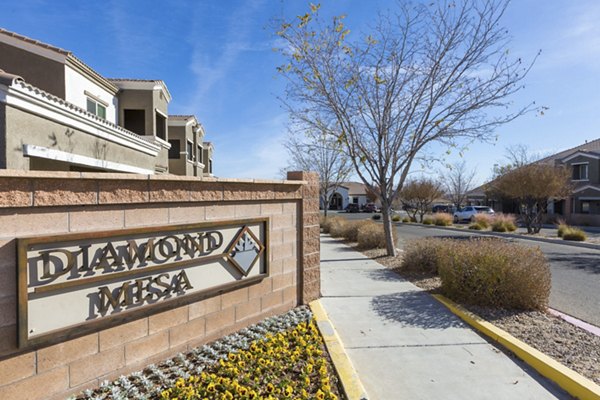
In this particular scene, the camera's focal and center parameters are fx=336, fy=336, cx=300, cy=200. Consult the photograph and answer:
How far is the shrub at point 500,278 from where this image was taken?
5402 mm

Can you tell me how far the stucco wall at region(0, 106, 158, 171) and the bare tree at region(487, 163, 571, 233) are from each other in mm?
22803

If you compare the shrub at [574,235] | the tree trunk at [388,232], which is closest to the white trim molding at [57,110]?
the tree trunk at [388,232]

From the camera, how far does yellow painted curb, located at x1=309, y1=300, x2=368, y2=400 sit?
3119 millimetres

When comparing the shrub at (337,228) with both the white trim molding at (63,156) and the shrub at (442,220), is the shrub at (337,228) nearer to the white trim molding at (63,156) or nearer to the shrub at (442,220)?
the white trim molding at (63,156)

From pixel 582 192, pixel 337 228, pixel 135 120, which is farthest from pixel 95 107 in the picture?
pixel 582 192

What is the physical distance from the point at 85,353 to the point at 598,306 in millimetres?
8239

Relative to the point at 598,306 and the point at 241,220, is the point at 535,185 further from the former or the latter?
the point at 241,220

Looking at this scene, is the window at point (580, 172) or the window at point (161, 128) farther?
the window at point (580, 172)

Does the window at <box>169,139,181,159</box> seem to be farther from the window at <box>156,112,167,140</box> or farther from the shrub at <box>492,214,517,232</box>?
the shrub at <box>492,214,517,232</box>

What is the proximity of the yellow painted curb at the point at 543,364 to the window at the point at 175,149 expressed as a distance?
23200 mm

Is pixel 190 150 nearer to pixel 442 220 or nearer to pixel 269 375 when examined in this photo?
pixel 442 220

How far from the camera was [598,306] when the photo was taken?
6.31m

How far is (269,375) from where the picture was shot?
3295 millimetres

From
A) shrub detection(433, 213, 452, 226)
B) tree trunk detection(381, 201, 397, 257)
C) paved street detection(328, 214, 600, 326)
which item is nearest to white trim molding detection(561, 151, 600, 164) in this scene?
shrub detection(433, 213, 452, 226)
